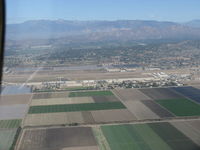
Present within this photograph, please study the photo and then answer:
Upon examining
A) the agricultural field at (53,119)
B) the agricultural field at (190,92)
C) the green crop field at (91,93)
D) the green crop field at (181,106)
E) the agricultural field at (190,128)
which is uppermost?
the agricultural field at (190,92)

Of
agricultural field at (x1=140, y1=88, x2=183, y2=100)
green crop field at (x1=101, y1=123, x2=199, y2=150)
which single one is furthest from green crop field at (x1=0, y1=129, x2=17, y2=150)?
agricultural field at (x1=140, y1=88, x2=183, y2=100)

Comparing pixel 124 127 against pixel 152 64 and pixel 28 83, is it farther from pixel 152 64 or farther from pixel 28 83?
pixel 152 64

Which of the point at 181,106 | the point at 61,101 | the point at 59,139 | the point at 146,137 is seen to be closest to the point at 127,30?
the point at 61,101

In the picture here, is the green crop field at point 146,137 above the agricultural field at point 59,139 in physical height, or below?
above

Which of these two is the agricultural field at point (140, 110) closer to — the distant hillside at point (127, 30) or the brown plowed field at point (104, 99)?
the brown plowed field at point (104, 99)

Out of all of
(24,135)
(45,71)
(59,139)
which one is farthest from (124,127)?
(45,71)

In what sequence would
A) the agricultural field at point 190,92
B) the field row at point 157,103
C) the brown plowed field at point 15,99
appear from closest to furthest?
1. the field row at point 157,103
2. the brown plowed field at point 15,99
3. the agricultural field at point 190,92

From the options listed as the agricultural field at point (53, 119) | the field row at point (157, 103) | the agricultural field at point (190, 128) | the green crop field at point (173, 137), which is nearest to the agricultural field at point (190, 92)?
the field row at point (157, 103)

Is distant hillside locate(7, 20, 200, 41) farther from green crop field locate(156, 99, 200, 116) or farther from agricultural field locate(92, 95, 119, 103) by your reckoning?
green crop field locate(156, 99, 200, 116)
